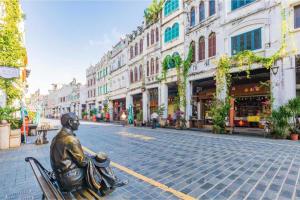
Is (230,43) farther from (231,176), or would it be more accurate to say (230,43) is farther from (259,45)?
(231,176)

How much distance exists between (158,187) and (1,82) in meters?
10.2

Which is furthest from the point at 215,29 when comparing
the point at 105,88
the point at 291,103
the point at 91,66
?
the point at 91,66

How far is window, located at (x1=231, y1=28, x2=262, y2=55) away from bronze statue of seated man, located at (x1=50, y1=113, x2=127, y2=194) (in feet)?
44.2

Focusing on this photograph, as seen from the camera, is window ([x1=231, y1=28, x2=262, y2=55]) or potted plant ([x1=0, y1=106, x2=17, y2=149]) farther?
window ([x1=231, y1=28, x2=262, y2=55])

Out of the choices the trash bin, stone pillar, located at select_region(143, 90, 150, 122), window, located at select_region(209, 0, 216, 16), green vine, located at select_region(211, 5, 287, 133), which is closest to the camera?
the trash bin

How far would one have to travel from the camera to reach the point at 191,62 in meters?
17.7

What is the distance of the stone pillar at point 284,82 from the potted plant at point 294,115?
2.79 ft

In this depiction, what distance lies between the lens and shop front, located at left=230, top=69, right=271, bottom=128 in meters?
14.7

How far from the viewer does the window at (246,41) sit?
12805mm

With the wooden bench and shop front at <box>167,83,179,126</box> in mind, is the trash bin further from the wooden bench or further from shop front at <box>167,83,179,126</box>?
shop front at <box>167,83,179,126</box>

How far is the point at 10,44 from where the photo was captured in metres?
9.95

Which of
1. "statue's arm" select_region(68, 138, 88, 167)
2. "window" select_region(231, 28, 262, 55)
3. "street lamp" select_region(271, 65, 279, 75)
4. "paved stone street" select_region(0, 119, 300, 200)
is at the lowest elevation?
"paved stone street" select_region(0, 119, 300, 200)

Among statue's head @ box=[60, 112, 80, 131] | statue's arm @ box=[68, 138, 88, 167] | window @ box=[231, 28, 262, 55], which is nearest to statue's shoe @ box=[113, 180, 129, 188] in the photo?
statue's arm @ box=[68, 138, 88, 167]

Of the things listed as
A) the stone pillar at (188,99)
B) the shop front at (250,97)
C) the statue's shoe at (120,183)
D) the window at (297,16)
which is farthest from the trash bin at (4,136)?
the window at (297,16)
